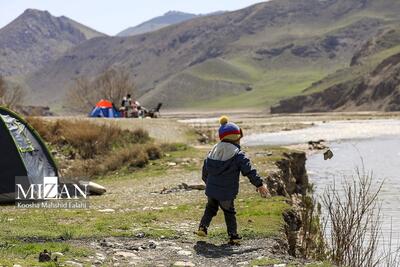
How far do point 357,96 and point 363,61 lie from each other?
3229 centimetres

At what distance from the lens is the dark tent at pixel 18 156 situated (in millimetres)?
15758

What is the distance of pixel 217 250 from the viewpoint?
10070 millimetres

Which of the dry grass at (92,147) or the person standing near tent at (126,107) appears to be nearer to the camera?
the dry grass at (92,147)

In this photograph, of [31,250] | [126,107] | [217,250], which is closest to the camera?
[31,250]

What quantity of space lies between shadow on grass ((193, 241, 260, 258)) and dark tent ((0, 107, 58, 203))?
6.93 metres

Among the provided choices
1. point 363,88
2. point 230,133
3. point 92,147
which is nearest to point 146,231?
point 230,133

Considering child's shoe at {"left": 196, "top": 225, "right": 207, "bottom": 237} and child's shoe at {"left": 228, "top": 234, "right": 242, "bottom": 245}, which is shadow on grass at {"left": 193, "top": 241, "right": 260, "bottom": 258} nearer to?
child's shoe at {"left": 228, "top": 234, "right": 242, "bottom": 245}

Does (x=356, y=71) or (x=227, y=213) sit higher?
(x=356, y=71)

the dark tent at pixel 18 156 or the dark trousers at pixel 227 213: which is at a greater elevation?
the dark tent at pixel 18 156

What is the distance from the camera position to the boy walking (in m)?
10.6

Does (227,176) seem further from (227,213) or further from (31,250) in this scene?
(31,250)

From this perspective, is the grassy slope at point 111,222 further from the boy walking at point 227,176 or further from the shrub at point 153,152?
the shrub at point 153,152

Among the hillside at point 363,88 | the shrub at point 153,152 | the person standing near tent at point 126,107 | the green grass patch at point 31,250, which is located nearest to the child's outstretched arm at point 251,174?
the green grass patch at point 31,250

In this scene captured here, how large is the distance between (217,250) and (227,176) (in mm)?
1297
